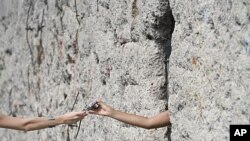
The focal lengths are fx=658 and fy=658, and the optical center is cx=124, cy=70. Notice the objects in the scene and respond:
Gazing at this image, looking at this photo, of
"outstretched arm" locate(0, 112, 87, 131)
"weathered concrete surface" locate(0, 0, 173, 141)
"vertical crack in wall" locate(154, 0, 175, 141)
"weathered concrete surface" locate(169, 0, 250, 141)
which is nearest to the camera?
"weathered concrete surface" locate(169, 0, 250, 141)

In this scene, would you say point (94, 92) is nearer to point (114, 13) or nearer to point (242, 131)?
point (114, 13)

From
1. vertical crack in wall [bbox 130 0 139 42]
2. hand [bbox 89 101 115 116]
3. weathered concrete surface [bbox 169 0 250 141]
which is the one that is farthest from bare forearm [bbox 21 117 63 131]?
weathered concrete surface [bbox 169 0 250 141]

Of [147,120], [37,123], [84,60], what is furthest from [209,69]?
[84,60]

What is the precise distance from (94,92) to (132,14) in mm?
646

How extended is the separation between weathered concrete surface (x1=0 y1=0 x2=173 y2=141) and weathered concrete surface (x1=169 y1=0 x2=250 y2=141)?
0.81 ft

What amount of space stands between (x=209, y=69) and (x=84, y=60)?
138 cm

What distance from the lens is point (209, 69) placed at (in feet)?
8.01

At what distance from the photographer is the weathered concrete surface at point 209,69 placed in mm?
2246

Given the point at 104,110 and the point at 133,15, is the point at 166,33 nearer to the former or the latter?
the point at 133,15

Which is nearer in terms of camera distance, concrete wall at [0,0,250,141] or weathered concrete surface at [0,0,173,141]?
concrete wall at [0,0,250,141]

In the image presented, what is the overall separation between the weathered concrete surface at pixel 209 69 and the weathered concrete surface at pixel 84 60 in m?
0.25

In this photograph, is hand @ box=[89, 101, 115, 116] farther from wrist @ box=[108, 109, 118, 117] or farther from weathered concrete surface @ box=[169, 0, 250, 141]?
weathered concrete surface @ box=[169, 0, 250, 141]

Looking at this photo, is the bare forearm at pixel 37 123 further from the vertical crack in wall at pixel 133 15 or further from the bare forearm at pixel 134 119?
the vertical crack in wall at pixel 133 15

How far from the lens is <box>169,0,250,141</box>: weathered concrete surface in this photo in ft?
7.37
